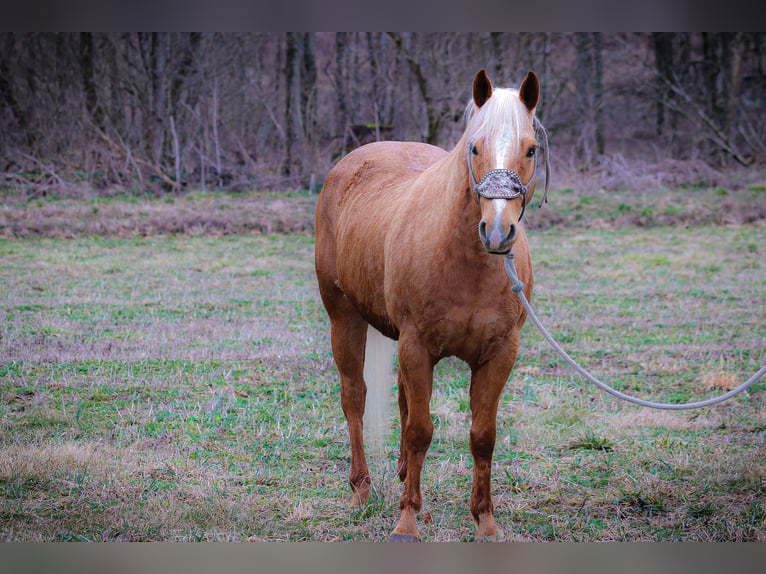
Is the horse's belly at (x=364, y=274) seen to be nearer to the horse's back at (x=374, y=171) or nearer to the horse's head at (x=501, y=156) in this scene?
the horse's back at (x=374, y=171)

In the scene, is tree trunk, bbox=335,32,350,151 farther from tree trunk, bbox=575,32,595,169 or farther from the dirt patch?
tree trunk, bbox=575,32,595,169

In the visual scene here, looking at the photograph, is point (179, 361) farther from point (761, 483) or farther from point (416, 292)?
point (761, 483)

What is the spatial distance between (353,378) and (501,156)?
4.99 feet

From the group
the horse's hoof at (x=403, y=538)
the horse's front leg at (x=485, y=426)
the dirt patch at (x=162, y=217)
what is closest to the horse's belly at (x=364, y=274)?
the horse's front leg at (x=485, y=426)

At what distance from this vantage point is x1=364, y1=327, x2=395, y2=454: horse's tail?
395 centimetres

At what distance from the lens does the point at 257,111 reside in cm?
1235

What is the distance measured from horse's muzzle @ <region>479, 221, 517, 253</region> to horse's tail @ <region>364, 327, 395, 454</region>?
142 cm

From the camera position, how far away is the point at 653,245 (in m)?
9.70

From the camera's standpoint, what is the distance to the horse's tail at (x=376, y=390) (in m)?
3.95

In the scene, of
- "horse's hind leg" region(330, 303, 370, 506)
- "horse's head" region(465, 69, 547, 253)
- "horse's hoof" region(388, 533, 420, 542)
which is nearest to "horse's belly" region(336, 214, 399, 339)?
"horse's hind leg" region(330, 303, 370, 506)

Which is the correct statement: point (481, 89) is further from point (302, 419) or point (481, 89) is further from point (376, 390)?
point (302, 419)

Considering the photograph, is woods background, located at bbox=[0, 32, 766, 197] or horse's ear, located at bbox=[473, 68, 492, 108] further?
woods background, located at bbox=[0, 32, 766, 197]

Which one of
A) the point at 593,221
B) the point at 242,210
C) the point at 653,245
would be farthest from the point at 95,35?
the point at 653,245

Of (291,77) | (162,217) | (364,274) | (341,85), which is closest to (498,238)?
(364,274)
